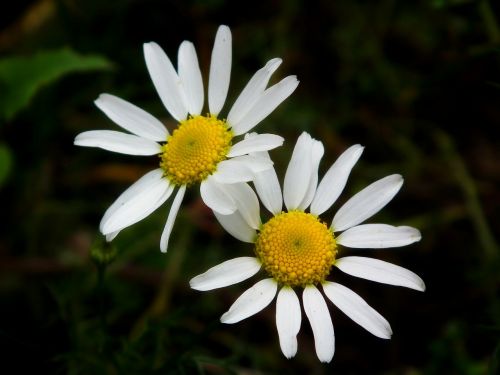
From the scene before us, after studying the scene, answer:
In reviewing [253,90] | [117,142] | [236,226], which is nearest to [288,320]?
Answer: [236,226]

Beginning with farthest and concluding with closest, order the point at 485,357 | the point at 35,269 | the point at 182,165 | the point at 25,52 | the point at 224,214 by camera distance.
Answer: the point at 25,52 → the point at 35,269 → the point at 485,357 → the point at 182,165 → the point at 224,214

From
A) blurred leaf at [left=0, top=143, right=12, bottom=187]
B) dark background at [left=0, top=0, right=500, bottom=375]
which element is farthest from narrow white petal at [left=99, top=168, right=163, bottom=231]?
blurred leaf at [left=0, top=143, right=12, bottom=187]

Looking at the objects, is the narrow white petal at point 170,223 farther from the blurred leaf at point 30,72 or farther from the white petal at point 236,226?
the blurred leaf at point 30,72

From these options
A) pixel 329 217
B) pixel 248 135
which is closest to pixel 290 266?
pixel 248 135

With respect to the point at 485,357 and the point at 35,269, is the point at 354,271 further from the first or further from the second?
the point at 35,269

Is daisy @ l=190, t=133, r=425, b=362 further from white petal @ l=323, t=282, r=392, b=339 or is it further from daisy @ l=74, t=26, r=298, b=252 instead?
daisy @ l=74, t=26, r=298, b=252

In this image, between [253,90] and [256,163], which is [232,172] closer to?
[256,163]
